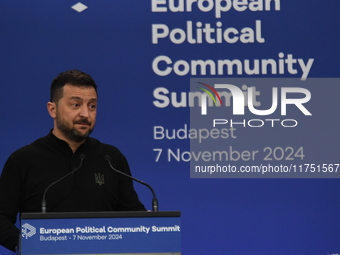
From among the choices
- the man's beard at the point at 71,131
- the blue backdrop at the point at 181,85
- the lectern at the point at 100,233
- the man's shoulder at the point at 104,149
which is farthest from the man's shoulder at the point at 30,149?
the blue backdrop at the point at 181,85

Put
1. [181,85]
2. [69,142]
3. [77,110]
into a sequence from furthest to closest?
[181,85] → [69,142] → [77,110]

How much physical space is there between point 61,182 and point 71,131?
249 millimetres

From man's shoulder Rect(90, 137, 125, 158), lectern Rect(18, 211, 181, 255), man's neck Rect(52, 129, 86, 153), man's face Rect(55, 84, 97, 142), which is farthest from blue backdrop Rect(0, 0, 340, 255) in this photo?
lectern Rect(18, 211, 181, 255)

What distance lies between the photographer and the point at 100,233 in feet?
6.93

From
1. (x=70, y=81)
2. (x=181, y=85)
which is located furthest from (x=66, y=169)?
(x=181, y=85)

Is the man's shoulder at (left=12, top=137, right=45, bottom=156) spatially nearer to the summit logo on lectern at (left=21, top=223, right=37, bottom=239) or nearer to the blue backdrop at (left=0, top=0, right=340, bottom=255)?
the summit logo on lectern at (left=21, top=223, right=37, bottom=239)

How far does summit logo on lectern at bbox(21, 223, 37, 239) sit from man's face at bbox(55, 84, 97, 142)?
2.51ft

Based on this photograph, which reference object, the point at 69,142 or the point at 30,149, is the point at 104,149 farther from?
the point at 30,149

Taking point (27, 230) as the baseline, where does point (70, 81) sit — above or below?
above

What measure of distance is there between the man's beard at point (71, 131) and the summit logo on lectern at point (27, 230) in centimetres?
77

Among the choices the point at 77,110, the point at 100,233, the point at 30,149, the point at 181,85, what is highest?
the point at 181,85

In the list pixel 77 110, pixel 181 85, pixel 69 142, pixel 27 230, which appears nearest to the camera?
pixel 27 230

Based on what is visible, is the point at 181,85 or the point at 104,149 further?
the point at 181,85

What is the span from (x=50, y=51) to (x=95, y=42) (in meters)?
0.33
